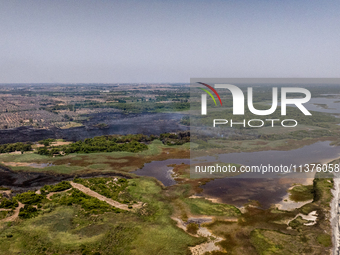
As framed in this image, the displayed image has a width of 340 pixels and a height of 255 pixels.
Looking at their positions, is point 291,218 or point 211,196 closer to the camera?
point 291,218

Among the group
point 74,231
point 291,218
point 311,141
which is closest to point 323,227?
point 291,218

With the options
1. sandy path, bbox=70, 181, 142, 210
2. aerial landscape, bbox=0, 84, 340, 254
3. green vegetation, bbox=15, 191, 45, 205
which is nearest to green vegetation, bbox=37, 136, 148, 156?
aerial landscape, bbox=0, 84, 340, 254

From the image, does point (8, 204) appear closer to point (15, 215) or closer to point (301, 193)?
point (15, 215)

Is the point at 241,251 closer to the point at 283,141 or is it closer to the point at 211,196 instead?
the point at 211,196

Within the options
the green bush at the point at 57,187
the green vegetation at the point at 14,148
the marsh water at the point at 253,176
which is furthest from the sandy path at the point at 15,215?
the green vegetation at the point at 14,148

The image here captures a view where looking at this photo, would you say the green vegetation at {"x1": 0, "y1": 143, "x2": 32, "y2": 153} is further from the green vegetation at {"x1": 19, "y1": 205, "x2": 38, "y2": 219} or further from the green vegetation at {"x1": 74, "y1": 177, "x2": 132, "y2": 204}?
the green vegetation at {"x1": 19, "y1": 205, "x2": 38, "y2": 219}

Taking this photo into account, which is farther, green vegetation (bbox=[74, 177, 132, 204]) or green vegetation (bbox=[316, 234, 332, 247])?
green vegetation (bbox=[74, 177, 132, 204])

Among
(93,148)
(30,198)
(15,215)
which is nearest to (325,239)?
(15,215)
